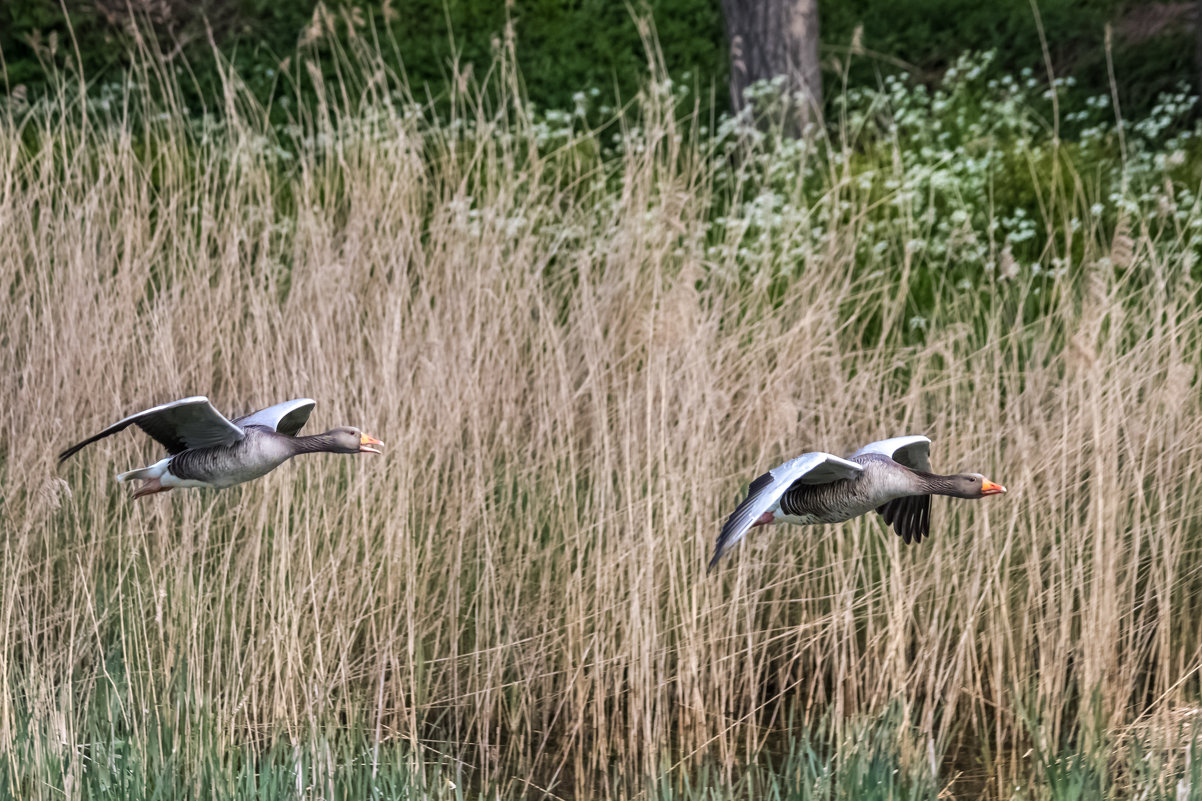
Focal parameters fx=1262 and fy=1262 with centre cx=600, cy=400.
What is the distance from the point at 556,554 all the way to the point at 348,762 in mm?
1005

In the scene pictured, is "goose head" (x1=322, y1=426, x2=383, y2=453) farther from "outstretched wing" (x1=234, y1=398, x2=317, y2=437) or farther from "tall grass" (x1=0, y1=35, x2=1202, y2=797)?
"tall grass" (x1=0, y1=35, x2=1202, y2=797)

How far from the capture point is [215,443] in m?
1.23

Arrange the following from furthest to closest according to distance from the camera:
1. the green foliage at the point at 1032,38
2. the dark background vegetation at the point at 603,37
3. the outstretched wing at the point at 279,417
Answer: the dark background vegetation at the point at 603,37 < the green foliage at the point at 1032,38 < the outstretched wing at the point at 279,417

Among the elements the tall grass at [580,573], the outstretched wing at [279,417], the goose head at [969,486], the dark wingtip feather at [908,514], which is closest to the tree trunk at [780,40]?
the tall grass at [580,573]

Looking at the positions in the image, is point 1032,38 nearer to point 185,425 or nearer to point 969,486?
point 969,486

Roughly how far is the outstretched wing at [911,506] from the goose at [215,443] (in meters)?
0.52

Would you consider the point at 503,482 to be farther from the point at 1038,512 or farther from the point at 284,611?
the point at 1038,512

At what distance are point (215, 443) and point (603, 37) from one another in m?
8.02

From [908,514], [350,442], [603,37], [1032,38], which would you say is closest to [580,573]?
[908,514]

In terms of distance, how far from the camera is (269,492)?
2859 mm

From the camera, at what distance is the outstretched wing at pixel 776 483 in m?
1.05

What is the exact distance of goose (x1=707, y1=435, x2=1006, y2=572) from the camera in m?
1.07

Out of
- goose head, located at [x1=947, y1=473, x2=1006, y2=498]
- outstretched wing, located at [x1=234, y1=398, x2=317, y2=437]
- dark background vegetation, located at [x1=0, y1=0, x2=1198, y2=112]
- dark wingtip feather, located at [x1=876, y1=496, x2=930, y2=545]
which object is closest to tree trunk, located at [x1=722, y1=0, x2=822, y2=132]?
dark background vegetation, located at [x1=0, y1=0, x2=1198, y2=112]

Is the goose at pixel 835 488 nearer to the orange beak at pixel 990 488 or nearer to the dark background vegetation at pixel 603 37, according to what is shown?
the orange beak at pixel 990 488
